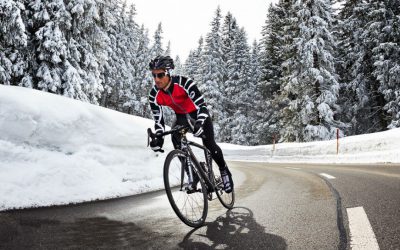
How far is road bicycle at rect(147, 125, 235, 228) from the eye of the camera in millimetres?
4016

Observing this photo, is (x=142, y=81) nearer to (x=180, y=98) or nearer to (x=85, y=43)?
(x=85, y=43)

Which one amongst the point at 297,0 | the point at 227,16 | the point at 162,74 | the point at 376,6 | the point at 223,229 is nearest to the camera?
the point at 223,229

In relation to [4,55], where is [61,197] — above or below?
below

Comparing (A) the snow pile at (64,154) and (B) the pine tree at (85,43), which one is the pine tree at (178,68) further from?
(A) the snow pile at (64,154)

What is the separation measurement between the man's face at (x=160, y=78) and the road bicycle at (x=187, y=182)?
627 mm

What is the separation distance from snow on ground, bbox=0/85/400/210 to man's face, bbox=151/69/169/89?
235cm

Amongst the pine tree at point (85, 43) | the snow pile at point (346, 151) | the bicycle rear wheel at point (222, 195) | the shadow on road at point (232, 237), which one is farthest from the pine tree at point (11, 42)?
the snow pile at point (346, 151)

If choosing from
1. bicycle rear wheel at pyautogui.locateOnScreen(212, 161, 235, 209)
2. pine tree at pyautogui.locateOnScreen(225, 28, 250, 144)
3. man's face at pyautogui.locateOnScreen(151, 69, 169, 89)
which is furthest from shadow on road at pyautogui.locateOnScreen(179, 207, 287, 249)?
pine tree at pyautogui.locateOnScreen(225, 28, 250, 144)

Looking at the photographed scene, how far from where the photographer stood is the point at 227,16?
57875 millimetres

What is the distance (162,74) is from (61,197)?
2.53 m

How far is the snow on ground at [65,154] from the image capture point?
5306 millimetres

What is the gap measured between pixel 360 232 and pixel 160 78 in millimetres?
2932

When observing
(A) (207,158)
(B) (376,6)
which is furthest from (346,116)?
(A) (207,158)

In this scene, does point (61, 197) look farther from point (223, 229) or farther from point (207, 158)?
point (223, 229)
